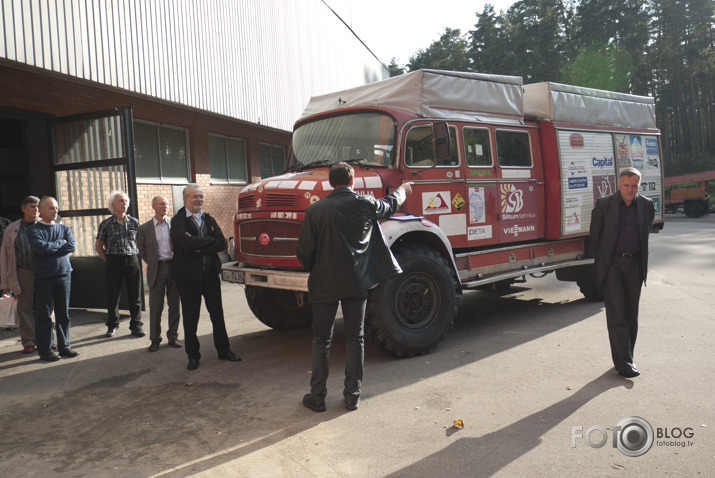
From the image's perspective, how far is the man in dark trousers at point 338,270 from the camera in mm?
4555

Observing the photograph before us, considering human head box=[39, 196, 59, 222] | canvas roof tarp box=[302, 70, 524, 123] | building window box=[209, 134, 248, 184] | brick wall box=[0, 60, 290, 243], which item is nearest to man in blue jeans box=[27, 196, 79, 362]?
human head box=[39, 196, 59, 222]

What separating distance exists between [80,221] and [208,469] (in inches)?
275

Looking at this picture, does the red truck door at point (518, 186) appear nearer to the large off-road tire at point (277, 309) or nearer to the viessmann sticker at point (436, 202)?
the viessmann sticker at point (436, 202)

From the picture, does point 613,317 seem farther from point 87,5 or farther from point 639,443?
point 87,5

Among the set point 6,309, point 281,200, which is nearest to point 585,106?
point 281,200

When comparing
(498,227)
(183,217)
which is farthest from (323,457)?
(498,227)

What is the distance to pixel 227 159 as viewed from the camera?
15750 mm

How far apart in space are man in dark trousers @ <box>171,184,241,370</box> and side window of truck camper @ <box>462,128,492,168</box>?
3197 millimetres

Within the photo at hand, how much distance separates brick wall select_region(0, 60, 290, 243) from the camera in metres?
8.98

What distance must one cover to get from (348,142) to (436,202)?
128cm

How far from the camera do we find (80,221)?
9.27m

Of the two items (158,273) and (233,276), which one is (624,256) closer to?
(233,276)

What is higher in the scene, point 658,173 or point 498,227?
point 658,173

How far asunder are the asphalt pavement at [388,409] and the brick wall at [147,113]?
174 inches
